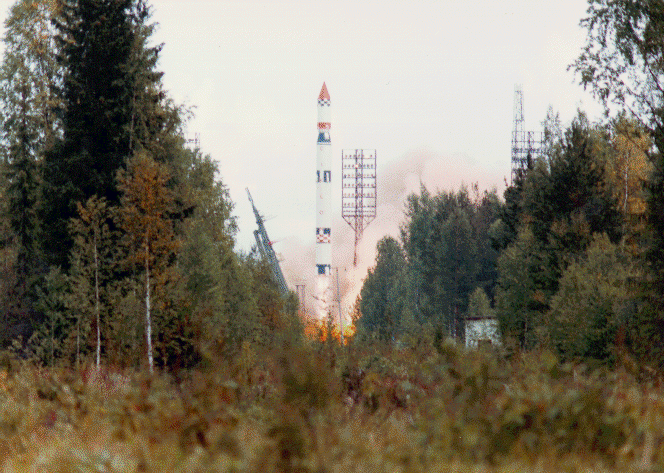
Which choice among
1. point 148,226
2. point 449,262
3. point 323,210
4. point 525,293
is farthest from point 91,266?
point 323,210

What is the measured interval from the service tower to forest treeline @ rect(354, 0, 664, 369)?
77.9 feet

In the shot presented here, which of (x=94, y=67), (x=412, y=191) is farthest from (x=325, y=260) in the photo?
(x=94, y=67)

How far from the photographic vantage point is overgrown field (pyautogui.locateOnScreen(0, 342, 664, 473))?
19.5 feet

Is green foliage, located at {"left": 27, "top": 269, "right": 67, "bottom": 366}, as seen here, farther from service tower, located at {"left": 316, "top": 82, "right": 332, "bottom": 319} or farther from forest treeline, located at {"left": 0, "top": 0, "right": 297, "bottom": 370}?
service tower, located at {"left": 316, "top": 82, "right": 332, "bottom": 319}

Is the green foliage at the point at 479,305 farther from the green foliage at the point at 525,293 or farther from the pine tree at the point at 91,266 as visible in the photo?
the pine tree at the point at 91,266

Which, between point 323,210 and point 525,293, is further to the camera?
point 323,210

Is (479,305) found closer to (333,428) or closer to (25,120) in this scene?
(25,120)

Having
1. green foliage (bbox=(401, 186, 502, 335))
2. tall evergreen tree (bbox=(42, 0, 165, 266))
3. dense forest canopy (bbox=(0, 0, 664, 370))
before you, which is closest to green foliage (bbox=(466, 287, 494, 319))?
green foliage (bbox=(401, 186, 502, 335))

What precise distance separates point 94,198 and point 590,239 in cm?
2106

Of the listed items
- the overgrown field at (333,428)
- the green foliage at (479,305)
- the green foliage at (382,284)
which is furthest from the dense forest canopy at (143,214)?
the green foliage at (382,284)

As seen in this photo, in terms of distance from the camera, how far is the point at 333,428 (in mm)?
6340

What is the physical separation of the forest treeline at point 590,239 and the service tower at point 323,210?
23.7m

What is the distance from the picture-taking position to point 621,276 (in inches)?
1237

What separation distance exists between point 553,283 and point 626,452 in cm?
3625
